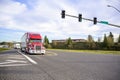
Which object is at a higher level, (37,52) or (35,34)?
(35,34)

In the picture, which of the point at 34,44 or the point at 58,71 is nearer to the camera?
the point at 58,71

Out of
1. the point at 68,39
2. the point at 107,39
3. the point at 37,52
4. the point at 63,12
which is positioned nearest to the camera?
the point at 63,12

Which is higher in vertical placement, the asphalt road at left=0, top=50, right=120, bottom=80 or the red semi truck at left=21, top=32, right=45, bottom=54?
the red semi truck at left=21, top=32, right=45, bottom=54

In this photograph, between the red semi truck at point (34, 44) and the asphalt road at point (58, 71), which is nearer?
the asphalt road at point (58, 71)

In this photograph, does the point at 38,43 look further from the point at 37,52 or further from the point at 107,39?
the point at 107,39

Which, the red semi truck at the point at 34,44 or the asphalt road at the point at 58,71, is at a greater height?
the red semi truck at the point at 34,44

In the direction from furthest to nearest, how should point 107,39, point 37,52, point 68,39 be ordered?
1. point 68,39
2. point 107,39
3. point 37,52

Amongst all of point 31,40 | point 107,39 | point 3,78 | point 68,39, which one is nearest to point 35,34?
point 31,40

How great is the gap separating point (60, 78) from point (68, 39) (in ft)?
387

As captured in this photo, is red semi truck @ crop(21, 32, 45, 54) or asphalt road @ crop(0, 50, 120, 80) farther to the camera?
red semi truck @ crop(21, 32, 45, 54)

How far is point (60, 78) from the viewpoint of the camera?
8438 millimetres

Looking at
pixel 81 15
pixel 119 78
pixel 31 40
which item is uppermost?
pixel 81 15

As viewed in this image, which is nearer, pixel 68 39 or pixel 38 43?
pixel 38 43

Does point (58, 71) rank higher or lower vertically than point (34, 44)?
lower
